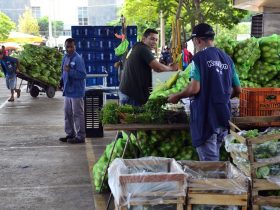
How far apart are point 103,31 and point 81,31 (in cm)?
51

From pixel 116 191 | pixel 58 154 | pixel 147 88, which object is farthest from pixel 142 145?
pixel 58 154

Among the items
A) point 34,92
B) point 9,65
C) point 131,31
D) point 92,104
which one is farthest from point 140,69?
point 34,92

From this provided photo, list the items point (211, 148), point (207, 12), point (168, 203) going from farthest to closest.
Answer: point (207, 12), point (211, 148), point (168, 203)

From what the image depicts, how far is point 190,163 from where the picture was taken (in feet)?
14.9

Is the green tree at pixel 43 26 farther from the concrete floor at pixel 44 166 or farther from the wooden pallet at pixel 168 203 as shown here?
the wooden pallet at pixel 168 203

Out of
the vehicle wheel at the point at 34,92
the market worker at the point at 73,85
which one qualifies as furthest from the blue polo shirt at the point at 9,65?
the market worker at the point at 73,85

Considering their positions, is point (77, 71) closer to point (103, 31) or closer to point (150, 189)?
point (103, 31)

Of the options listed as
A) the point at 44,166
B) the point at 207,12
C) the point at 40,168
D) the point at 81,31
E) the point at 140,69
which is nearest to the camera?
the point at 140,69

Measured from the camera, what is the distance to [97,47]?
1103 cm

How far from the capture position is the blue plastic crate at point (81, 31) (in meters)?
10.8

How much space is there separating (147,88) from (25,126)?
573 centimetres

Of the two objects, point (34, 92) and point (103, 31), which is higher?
point (103, 31)

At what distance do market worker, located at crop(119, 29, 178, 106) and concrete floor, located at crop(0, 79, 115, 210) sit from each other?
4.61 ft

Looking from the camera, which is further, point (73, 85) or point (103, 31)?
point (103, 31)
